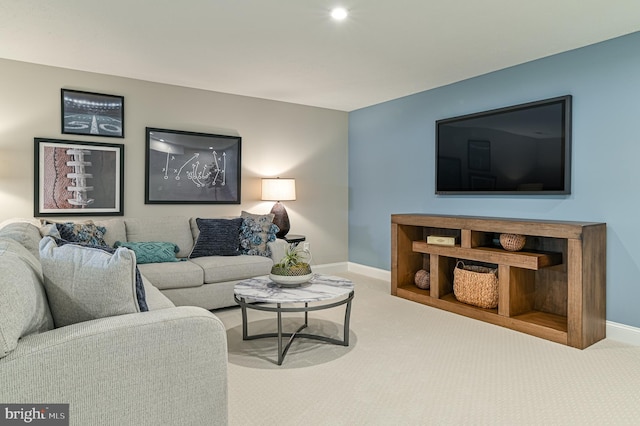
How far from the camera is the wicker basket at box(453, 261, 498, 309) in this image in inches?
143

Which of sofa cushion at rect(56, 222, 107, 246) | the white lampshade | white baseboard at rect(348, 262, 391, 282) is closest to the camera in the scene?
sofa cushion at rect(56, 222, 107, 246)

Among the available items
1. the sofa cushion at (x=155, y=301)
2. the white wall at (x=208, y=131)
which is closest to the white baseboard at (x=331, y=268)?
the white wall at (x=208, y=131)

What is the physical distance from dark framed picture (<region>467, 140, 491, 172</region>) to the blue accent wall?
32 centimetres

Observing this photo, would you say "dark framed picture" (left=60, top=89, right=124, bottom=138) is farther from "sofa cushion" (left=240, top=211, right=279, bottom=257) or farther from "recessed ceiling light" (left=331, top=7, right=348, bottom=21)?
"recessed ceiling light" (left=331, top=7, right=348, bottom=21)

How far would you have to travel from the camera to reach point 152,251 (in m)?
3.79

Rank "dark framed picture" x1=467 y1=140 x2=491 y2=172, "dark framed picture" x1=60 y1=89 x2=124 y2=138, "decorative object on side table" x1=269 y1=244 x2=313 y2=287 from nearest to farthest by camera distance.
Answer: "decorative object on side table" x1=269 y1=244 x2=313 y2=287 < "dark framed picture" x1=60 y1=89 x2=124 y2=138 < "dark framed picture" x1=467 y1=140 x2=491 y2=172

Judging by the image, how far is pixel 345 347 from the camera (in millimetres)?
2951

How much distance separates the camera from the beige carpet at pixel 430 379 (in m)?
2.05

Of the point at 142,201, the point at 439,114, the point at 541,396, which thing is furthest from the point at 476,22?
the point at 142,201

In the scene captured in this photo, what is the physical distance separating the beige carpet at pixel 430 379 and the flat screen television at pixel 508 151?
136 cm

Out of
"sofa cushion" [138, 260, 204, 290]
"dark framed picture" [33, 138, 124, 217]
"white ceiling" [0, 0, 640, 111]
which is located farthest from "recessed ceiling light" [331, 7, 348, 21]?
"dark framed picture" [33, 138, 124, 217]

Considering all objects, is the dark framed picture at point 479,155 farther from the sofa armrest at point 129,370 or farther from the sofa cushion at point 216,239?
A: the sofa armrest at point 129,370

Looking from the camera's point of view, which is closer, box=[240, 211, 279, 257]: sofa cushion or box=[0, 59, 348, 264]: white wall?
box=[0, 59, 348, 264]: white wall

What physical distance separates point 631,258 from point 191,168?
4176 mm
